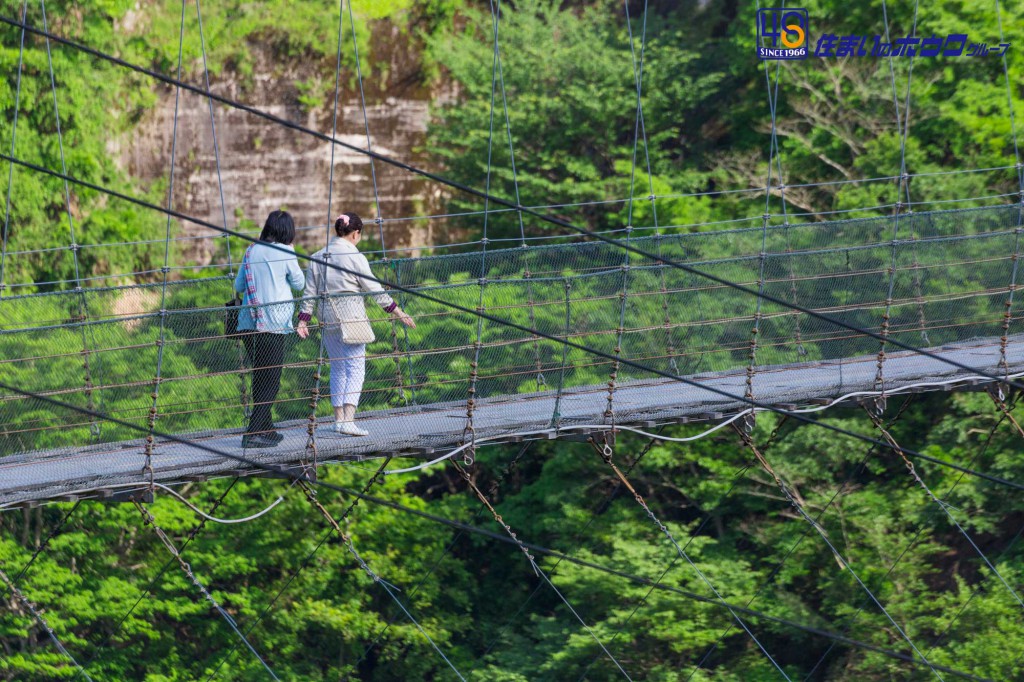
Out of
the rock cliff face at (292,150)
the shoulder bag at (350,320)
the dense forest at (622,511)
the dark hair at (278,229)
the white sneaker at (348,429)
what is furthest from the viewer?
the rock cliff face at (292,150)

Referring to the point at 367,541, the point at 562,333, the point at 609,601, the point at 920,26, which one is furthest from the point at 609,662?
the point at 920,26

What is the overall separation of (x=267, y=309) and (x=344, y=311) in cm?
35

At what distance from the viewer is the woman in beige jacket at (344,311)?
5.97 meters

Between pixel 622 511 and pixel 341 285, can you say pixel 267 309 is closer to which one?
pixel 341 285

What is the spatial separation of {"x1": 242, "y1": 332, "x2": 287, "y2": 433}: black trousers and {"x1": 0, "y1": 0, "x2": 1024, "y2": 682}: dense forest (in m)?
2.82

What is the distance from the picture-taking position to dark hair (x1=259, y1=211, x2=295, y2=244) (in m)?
5.90

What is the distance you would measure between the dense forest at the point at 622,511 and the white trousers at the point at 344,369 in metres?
2.75

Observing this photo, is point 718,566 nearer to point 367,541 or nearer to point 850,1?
point 367,541

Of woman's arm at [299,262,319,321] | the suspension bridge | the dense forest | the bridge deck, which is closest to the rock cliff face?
the dense forest

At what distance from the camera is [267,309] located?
5941 mm

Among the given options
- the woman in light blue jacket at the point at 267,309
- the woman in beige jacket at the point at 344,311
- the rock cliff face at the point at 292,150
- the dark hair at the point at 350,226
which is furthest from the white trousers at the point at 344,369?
the rock cliff face at the point at 292,150

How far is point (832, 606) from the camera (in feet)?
38.2

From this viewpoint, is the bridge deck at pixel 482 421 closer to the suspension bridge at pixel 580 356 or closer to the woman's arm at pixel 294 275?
the suspension bridge at pixel 580 356

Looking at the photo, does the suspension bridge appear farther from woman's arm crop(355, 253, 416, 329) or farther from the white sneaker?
woman's arm crop(355, 253, 416, 329)
